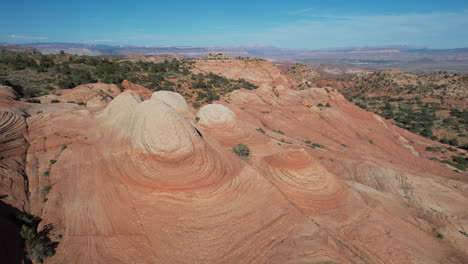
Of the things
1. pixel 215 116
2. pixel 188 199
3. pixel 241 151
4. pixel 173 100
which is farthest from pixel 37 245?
pixel 173 100

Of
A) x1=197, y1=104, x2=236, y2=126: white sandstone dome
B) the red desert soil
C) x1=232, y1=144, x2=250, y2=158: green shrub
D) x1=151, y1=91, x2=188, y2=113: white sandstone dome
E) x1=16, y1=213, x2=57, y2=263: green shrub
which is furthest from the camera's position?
x1=151, y1=91, x2=188, y2=113: white sandstone dome

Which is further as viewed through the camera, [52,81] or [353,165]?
[52,81]

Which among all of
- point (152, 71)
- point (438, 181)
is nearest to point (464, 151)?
point (438, 181)

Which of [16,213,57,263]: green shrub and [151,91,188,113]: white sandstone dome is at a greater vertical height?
[151,91,188,113]: white sandstone dome

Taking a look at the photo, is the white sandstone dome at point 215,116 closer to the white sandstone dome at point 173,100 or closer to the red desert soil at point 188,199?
the red desert soil at point 188,199

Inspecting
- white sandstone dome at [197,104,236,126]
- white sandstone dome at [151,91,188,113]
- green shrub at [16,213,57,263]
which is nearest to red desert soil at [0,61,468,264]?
green shrub at [16,213,57,263]

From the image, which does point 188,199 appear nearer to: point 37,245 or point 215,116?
point 37,245

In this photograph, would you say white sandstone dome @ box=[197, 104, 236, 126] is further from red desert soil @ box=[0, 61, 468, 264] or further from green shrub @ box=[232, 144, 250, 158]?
green shrub @ box=[232, 144, 250, 158]

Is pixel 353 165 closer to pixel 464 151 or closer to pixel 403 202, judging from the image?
pixel 403 202
